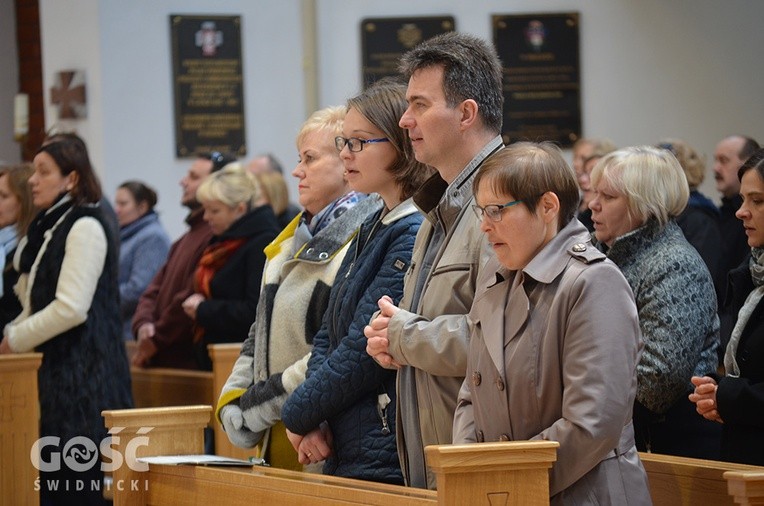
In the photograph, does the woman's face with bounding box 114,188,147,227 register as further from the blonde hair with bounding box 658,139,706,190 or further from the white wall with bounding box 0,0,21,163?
the white wall with bounding box 0,0,21,163

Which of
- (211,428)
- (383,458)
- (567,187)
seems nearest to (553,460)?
(567,187)

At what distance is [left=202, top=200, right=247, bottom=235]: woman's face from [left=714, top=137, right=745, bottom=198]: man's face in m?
2.48

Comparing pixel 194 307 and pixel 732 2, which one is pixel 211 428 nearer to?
pixel 194 307

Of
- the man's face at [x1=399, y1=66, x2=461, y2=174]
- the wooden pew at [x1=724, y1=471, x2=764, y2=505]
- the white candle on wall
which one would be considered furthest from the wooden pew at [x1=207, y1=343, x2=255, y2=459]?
the white candle on wall

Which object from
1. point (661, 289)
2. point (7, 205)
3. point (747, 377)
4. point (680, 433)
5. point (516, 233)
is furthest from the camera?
point (7, 205)

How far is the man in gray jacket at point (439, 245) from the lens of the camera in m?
2.70

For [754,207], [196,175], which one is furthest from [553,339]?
[196,175]

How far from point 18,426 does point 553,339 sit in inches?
113

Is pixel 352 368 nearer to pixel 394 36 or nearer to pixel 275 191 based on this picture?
pixel 275 191

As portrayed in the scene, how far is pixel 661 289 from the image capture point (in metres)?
3.21

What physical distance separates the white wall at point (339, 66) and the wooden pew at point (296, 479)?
5025 mm

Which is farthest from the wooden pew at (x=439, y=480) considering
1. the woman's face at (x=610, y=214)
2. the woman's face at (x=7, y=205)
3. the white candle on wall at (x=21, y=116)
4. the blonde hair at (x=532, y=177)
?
the white candle on wall at (x=21, y=116)

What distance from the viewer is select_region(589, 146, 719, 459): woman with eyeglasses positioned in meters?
3.16

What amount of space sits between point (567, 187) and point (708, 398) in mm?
899
